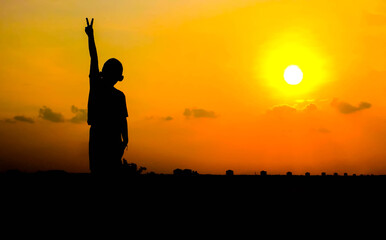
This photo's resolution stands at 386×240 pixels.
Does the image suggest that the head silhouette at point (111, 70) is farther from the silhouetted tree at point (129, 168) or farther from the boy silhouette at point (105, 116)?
the silhouetted tree at point (129, 168)

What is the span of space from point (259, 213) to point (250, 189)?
5.97 meters

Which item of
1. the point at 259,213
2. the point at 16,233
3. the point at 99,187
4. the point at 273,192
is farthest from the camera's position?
the point at 273,192

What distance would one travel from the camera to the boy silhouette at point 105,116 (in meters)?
6.86

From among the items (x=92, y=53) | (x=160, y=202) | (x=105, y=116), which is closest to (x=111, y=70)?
(x=92, y=53)

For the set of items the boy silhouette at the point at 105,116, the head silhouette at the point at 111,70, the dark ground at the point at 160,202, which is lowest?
the dark ground at the point at 160,202

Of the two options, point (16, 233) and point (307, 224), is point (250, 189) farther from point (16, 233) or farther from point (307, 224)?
point (16, 233)

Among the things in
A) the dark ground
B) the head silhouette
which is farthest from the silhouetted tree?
the head silhouette

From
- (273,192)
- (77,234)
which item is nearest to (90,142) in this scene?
(77,234)

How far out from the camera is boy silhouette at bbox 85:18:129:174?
686 cm

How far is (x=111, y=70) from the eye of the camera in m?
7.01

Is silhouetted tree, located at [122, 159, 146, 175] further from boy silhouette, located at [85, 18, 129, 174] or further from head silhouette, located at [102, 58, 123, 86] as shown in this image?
head silhouette, located at [102, 58, 123, 86]

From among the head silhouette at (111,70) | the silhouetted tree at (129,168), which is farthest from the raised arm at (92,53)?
the silhouetted tree at (129,168)

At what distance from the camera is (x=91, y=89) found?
6.88m

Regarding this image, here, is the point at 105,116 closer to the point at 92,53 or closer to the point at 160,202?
the point at 92,53
